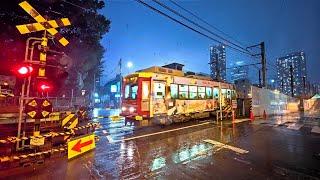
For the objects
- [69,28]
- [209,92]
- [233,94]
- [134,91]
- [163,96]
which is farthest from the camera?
[69,28]

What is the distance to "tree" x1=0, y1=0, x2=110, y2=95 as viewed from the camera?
16.3 metres

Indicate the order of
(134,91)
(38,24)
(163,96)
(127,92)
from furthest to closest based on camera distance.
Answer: (127,92) → (163,96) → (134,91) → (38,24)

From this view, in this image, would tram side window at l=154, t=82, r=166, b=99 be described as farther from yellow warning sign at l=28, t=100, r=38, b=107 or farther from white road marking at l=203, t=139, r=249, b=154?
yellow warning sign at l=28, t=100, r=38, b=107

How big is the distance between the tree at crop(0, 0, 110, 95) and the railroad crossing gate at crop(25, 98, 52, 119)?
2163mm

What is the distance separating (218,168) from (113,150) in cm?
407

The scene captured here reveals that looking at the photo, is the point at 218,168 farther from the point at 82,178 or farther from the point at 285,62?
the point at 285,62

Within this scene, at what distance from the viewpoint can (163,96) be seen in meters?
15.0

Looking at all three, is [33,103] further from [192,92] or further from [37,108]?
[192,92]

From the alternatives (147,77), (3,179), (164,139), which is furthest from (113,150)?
(147,77)

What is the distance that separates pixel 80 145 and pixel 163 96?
7.83 m

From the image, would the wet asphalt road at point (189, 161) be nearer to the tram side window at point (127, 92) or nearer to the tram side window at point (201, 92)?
the tram side window at point (127, 92)

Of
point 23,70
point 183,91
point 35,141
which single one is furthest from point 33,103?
point 183,91

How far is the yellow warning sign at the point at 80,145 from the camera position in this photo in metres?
7.46

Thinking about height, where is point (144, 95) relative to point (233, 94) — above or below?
below
